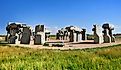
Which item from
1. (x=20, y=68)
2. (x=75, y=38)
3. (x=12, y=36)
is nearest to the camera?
(x=20, y=68)

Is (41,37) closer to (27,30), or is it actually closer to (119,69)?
(27,30)

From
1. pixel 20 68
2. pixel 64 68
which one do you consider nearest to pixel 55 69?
pixel 64 68

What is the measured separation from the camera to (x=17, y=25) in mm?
46781

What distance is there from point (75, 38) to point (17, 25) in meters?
11.3

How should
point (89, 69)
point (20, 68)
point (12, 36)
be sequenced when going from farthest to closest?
point (12, 36)
point (89, 69)
point (20, 68)

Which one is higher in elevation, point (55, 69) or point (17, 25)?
point (17, 25)

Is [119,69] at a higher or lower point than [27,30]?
lower

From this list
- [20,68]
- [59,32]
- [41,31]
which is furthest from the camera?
[59,32]

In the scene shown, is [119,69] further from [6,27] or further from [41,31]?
[6,27]

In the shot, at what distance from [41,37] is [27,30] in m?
2.69

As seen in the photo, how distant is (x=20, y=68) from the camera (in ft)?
37.0

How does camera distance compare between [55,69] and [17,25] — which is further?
[17,25]

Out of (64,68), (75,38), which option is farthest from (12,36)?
(64,68)

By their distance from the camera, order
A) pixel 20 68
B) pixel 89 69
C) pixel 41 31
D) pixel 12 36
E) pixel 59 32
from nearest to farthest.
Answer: pixel 20 68, pixel 89 69, pixel 12 36, pixel 41 31, pixel 59 32
